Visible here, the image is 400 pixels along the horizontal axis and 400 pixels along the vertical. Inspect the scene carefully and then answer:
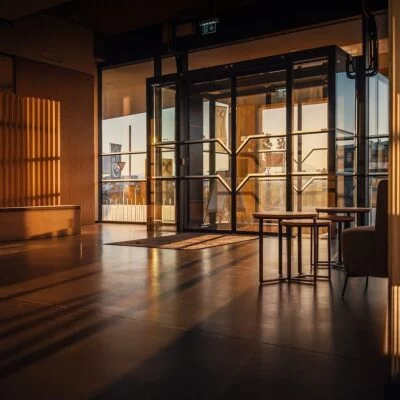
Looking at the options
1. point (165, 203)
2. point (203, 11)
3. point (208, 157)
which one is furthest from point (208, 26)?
point (165, 203)

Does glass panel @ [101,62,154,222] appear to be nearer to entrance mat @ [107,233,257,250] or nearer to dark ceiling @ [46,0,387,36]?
dark ceiling @ [46,0,387,36]

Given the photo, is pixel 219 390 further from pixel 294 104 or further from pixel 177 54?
pixel 177 54

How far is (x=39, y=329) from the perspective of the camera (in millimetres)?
2928

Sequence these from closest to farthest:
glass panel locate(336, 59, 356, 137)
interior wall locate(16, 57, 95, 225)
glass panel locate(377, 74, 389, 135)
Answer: glass panel locate(336, 59, 356, 137), glass panel locate(377, 74, 389, 135), interior wall locate(16, 57, 95, 225)

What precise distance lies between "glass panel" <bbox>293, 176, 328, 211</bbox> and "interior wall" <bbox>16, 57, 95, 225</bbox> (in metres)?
5.43

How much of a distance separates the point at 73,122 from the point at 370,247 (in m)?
9.18

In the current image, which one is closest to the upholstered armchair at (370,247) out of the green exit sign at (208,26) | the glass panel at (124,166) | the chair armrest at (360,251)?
the chair armrest at (360,251)

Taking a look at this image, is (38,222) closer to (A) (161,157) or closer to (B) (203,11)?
(A) (161,157)

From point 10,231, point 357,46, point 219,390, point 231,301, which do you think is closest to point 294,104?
point 357,46

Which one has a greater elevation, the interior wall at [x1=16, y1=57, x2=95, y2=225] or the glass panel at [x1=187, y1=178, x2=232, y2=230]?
the interior wall at [x1=16, y1=57, x2=95, y2=225]

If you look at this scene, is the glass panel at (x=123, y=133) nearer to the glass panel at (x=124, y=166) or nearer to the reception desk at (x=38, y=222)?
the glass panel at (x=124, y=166)

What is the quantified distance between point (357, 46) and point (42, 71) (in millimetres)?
6659

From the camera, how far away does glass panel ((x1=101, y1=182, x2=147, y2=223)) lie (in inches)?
490

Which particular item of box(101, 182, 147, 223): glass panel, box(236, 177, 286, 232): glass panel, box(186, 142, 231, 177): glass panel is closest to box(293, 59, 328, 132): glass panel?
box(236, 177, 286, 232): glass panel
